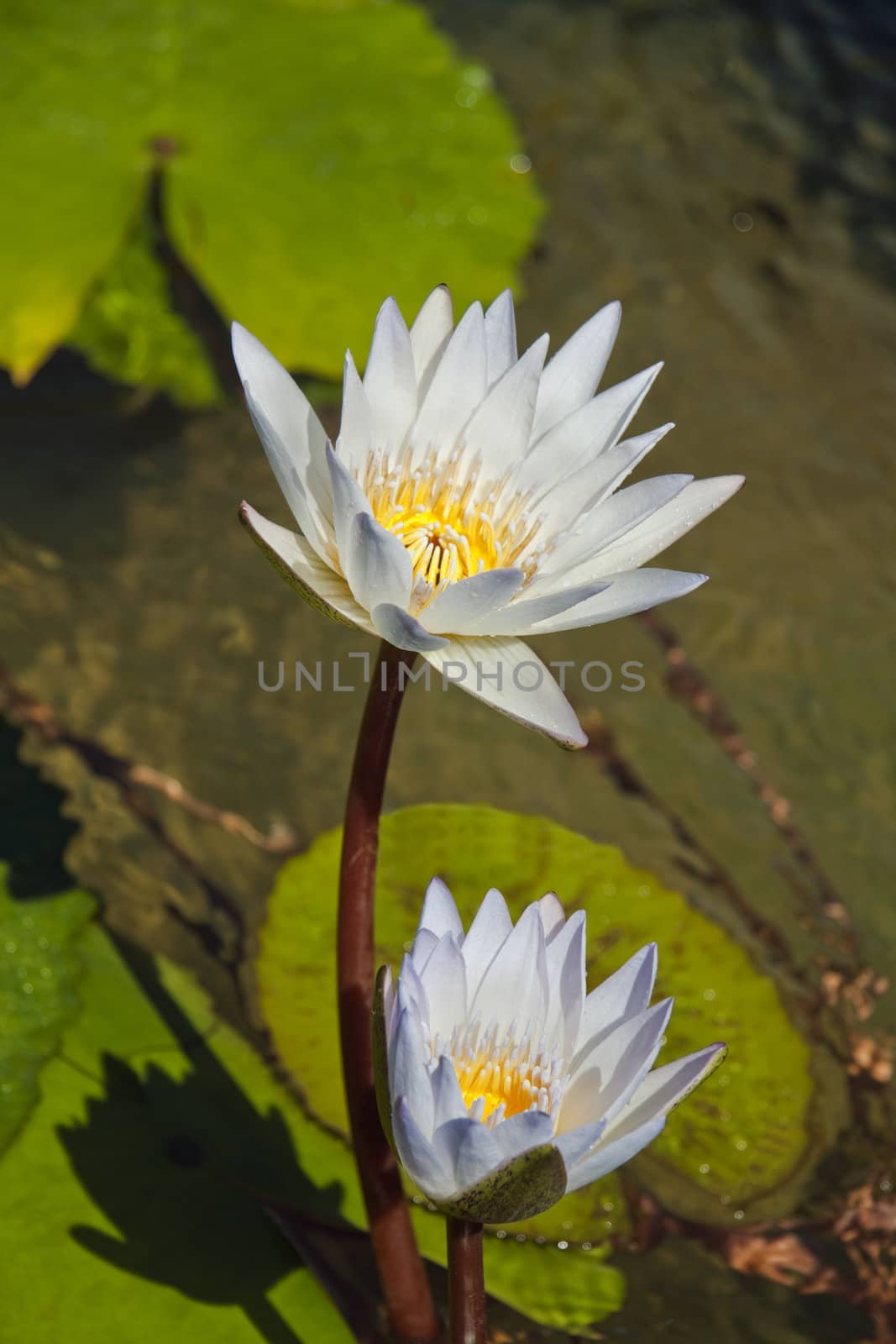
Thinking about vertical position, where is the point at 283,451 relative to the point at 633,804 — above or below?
above

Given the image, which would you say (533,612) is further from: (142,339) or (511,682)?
(142,339)

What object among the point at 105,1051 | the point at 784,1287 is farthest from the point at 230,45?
the point at 784,1287

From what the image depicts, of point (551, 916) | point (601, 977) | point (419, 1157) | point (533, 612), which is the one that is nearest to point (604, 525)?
Result: point (533, 612)

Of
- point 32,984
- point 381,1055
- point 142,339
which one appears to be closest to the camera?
point 381,1055

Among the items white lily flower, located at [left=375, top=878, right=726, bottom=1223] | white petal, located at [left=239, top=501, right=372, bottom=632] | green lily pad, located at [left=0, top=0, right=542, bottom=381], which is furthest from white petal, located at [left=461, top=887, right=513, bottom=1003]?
green lily pad, located at [left=0, top=0, right=542, bottom=381]

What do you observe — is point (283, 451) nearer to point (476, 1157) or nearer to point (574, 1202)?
point (476, 1157)

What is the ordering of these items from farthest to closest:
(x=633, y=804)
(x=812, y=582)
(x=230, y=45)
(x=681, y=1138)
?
(x=230, y=45)
(x=812, y=582)
(x=633, y=804)
(x=681, y=1138)

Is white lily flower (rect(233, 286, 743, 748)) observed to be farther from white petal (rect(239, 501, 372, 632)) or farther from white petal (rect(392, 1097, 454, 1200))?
white petal (rect(392, 1097, 454, 1200))
